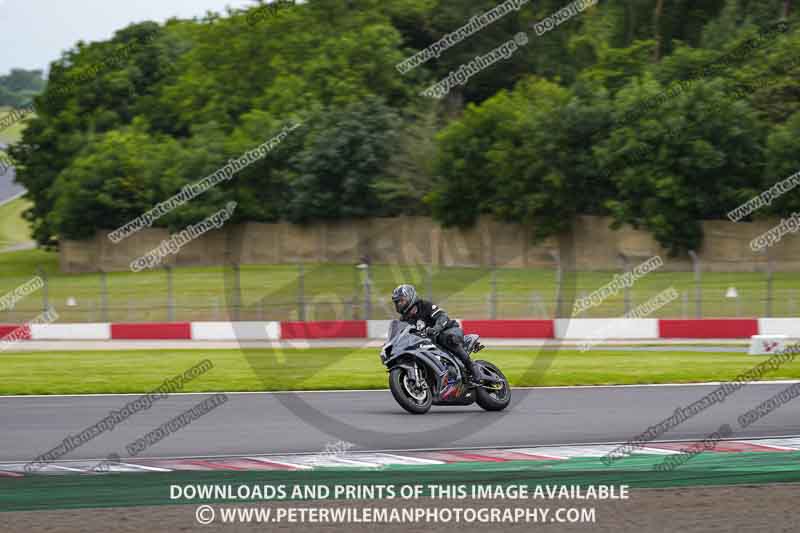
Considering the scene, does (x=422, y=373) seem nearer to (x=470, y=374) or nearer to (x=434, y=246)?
(x=470, y=374)

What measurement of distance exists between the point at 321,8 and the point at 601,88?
2188 cm

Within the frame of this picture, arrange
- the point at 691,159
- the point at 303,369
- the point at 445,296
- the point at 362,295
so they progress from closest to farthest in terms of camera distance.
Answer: the point at 303,369, the point at 362,295, the point at 445,296, the point at 691,159

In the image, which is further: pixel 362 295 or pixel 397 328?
pixel 362 295

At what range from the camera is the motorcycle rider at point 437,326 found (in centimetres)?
1391

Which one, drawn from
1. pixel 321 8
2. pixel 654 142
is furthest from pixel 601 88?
pixel 321 8

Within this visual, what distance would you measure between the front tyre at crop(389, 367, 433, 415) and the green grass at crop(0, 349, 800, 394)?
400 cm

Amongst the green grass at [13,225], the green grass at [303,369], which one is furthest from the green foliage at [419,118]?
the green grass at [303,369]

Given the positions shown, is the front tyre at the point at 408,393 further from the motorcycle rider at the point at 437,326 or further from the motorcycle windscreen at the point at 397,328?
the motorcycle windscreen at the point at 397,328

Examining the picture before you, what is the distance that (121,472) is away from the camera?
10453mm

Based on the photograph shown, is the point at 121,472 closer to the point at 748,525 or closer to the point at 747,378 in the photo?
the point at 748,525

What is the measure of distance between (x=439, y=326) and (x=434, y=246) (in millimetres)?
37490

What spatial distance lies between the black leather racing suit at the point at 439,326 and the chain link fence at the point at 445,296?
23.1 ft

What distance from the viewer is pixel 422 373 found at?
14.0 metres

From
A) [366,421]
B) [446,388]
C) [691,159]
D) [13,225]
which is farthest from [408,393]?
[13,225]
